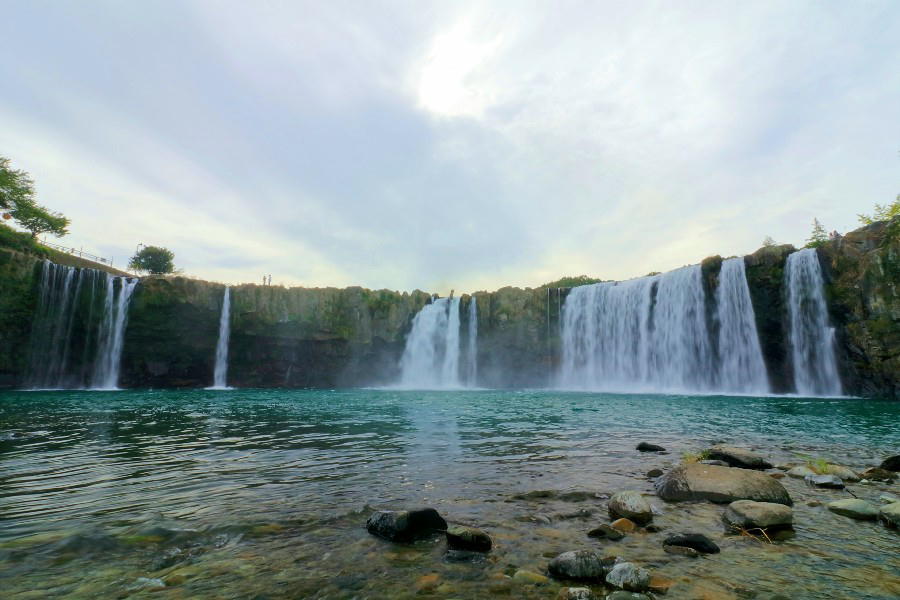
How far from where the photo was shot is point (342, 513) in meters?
4.68

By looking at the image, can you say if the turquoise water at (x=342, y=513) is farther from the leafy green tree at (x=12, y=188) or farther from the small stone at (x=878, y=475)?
the leafy green tree at (x=12, y=188)

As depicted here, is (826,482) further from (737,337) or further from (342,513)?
(737,337)

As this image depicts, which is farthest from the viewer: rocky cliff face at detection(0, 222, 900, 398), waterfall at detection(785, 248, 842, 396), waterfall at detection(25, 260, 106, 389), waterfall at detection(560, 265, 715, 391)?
waterfall at detection(25, 260, 106, 389)

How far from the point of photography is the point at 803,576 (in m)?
3.11

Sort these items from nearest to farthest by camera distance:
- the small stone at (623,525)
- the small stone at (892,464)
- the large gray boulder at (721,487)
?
the small stone at (623,525), the large gray boulder at (721,487), the small stone at (892,464)

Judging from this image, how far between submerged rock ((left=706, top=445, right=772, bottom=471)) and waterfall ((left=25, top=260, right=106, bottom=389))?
156 feet

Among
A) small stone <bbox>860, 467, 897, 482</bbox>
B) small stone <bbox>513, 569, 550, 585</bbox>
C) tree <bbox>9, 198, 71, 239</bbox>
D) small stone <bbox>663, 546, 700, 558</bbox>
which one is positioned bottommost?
small stone <bbox>513, 569, 550, 585</bbox>

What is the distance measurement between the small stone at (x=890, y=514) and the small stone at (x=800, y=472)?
1.95 meters

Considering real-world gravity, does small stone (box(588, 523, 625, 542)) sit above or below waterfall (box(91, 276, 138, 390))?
below

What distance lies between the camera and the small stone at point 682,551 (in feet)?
11.5

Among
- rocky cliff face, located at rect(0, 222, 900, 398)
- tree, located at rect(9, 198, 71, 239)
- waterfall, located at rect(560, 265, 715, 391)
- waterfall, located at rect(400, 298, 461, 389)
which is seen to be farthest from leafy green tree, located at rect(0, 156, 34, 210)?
waterfall, located at rect(560, 265, 715, 391)

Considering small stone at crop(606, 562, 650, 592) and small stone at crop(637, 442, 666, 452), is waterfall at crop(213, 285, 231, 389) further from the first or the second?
small stone at crop(606, 562, 650, 592)

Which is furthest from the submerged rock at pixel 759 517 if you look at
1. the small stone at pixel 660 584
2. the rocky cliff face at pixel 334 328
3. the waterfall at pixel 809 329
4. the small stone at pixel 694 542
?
the waterfall at pixel 809 329

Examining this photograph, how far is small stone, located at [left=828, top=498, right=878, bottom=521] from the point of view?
14.5ft
